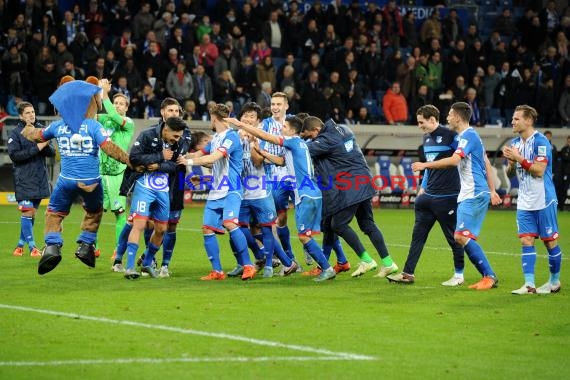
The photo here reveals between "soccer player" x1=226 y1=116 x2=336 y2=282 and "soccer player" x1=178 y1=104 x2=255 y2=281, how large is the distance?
68 cm

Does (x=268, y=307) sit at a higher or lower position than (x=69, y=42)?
lower

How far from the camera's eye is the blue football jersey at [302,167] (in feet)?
45.4

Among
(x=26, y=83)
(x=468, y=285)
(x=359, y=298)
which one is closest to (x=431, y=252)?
(x=468, y=285)

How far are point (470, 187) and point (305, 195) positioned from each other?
84.6 inches

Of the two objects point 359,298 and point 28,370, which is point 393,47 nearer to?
point 359,298

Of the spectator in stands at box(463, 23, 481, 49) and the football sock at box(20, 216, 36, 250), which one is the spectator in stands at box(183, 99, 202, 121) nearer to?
the spectator in stands at box(463, 23, 481, 49)

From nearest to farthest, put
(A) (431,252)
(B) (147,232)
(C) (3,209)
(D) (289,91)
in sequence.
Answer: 1. (B) (147,232)
2. (A) (431,252)
3. (C) (3,209)
4. (D) (289,91)

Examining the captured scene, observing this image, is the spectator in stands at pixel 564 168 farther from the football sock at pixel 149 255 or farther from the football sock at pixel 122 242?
the football sock at pixel 149 255

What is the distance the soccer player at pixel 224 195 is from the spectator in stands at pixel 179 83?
14.4 meters

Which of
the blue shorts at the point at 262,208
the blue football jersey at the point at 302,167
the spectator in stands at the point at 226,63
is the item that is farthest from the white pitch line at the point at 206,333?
the spectator in stands at the point at 226,63

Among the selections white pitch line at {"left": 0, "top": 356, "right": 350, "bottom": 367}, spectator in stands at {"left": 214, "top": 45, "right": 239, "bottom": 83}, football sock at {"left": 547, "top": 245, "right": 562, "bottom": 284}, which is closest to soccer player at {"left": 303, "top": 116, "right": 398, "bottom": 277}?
football sock at {"left": 547, "top": 245, "right": 562, "bottom": 284}

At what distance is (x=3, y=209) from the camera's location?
1020 inches

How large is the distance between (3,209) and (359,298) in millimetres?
15579

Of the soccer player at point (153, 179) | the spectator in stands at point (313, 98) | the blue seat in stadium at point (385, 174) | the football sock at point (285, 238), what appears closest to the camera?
the soccer player at point (153, 179)
